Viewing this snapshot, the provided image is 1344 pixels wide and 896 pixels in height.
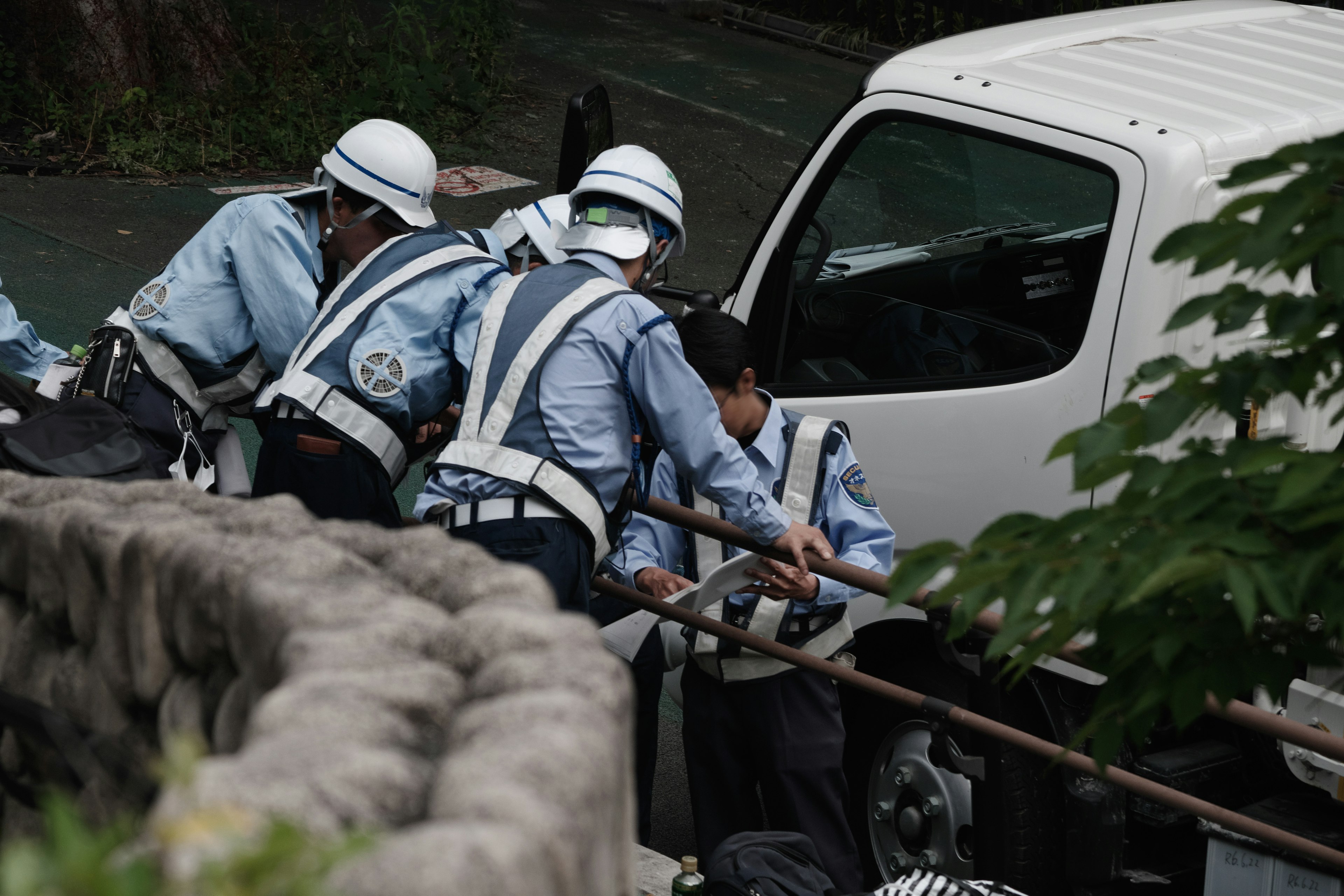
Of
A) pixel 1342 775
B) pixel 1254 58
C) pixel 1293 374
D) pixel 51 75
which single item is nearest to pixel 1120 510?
pixel 1293 374

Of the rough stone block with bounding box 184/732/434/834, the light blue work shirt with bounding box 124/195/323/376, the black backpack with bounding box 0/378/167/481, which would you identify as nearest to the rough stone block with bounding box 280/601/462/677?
the rough stone block with bounding box 184/732/434/834

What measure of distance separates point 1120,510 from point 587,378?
1639mm

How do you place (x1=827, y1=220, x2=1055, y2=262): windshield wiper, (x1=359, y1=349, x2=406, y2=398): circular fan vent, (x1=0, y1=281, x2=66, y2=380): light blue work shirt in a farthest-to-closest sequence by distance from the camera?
(x1=827, y1=220, x2=1055, y2=262): windshield wiper
(x1=0, y1=281, x2=66, y2=380): light blue work shirt
(x1=359, y1=349, x2=406, y2=398): circular fan vent

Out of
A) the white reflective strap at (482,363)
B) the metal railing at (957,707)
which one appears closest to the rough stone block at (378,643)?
the metal railing at (957,707)

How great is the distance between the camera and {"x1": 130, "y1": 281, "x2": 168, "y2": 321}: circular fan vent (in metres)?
3.80

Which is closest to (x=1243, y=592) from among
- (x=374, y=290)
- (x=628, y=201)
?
(x=628, y=201)

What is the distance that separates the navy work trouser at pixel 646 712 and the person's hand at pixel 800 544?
0.67 meters

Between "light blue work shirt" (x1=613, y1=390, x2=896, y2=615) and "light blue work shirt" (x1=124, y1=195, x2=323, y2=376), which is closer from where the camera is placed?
"light blue work shirt" (x1=613, y1=390, x2=896, y2=615)

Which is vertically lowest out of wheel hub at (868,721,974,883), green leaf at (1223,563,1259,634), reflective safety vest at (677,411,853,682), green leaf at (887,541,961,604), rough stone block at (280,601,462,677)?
wheel hub at (868,721,974,883)

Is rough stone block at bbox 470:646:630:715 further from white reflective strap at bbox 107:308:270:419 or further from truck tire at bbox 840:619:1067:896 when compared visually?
white reflective strap at bbox 107:308:270:419

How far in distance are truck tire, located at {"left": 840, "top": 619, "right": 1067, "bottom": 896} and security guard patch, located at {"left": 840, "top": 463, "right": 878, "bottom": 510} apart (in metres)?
0.48

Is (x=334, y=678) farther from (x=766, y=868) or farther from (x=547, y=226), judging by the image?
(x=547, y=226)

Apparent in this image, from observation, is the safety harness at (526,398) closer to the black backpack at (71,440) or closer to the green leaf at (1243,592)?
the black backpack at (71,440)

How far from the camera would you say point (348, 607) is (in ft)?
4.75
